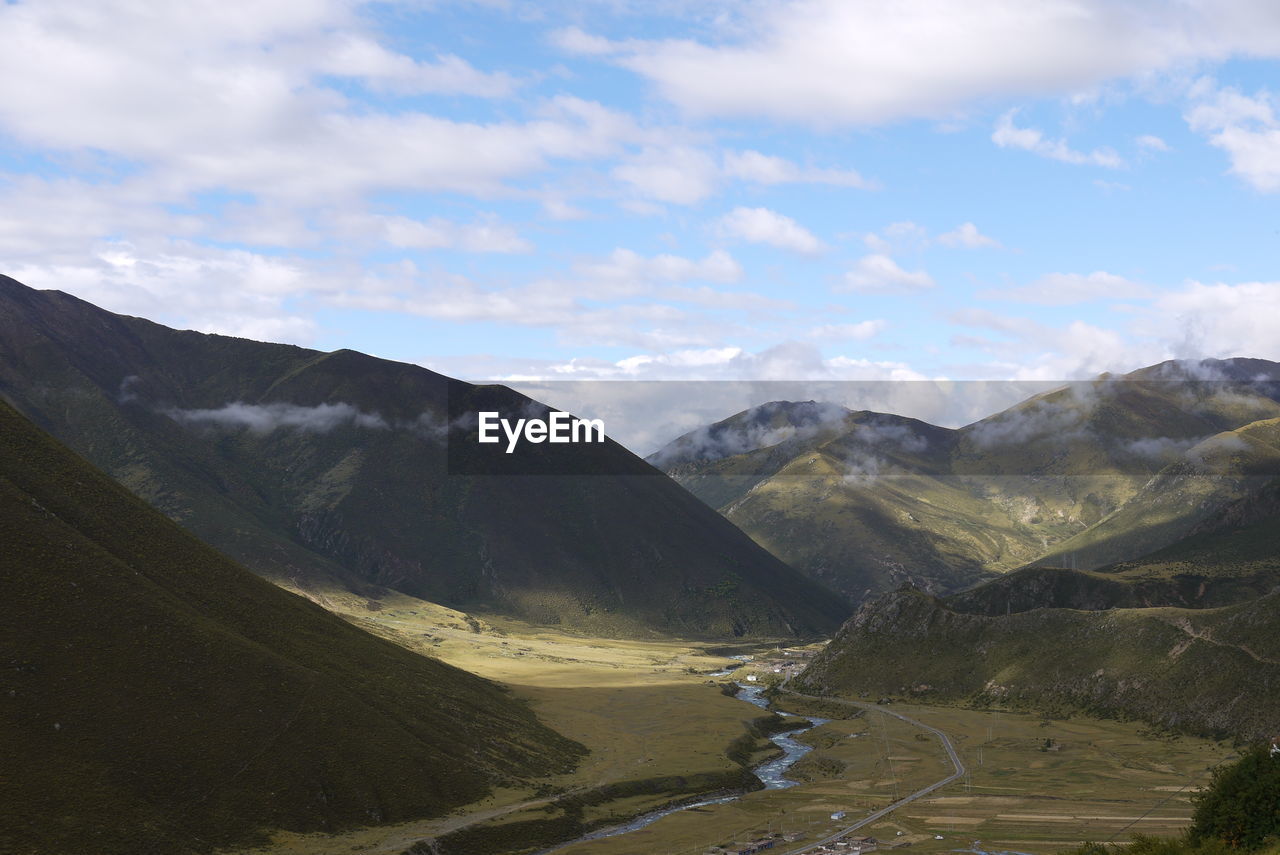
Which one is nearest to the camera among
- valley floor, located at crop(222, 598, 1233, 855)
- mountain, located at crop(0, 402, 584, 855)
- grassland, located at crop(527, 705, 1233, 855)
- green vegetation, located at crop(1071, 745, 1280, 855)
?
green vegetation, located at crop(1071, 745, 1280, 855)

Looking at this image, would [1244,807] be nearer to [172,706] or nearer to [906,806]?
[906,806]

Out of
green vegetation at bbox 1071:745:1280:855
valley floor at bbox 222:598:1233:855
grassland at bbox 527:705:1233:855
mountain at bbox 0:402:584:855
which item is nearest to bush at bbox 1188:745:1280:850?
green vegetation at bbox 1071:745:1280:855

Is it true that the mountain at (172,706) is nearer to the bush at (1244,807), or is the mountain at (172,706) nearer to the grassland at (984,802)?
the grassland at (984,802)

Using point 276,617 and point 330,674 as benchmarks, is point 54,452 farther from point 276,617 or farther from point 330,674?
point 330,674

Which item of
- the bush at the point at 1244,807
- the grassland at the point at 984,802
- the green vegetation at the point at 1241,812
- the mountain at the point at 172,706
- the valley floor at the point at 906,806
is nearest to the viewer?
the green vegetation at the point at 1241,812

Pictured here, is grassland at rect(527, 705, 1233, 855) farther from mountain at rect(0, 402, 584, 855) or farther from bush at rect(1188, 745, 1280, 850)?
bush at rect(1188, 745, 1280, 850)

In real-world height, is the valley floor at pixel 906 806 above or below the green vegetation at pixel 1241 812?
below

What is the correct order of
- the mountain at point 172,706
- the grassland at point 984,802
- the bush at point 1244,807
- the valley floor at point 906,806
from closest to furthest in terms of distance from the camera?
1. the bush at point 1244,807
2. the mountain at point 172,706
3. the valley floor at point 906,806
4. the grassland at point 984,802

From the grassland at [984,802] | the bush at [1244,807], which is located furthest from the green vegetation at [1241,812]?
the grassland at [984,802]

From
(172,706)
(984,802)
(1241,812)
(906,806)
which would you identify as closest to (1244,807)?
(1241,812)
